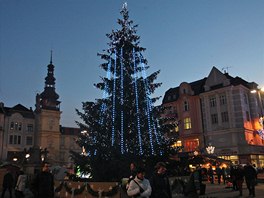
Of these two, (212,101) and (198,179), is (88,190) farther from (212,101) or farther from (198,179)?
(212,101)

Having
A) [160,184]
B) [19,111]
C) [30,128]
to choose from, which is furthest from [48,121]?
[160,184]

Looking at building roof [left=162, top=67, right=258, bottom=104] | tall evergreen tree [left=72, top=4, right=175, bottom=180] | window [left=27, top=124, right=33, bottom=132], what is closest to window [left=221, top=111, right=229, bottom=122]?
building roof [left=162, top=67, right=258, bottom=104]

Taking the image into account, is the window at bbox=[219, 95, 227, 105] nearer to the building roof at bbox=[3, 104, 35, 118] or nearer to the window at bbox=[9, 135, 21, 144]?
the window at bbox=[9, 135, 21, 144]

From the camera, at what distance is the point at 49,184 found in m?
8.15

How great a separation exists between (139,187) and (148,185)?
0.22 metres

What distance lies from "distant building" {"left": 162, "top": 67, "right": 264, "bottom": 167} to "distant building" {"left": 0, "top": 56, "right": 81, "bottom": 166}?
75.2 feet

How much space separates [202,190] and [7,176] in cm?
1106

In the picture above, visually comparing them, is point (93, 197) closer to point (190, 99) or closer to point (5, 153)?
point (190, 99)

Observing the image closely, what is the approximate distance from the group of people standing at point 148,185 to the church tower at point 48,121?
6185 cm

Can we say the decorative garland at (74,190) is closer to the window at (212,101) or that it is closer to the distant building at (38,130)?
the window at (212,101)

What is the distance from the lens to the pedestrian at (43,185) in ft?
26.3

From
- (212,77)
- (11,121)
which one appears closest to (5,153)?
(11,121)

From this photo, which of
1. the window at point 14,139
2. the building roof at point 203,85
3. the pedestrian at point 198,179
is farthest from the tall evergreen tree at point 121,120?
the window at point 14,139

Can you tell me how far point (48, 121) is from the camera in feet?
223
